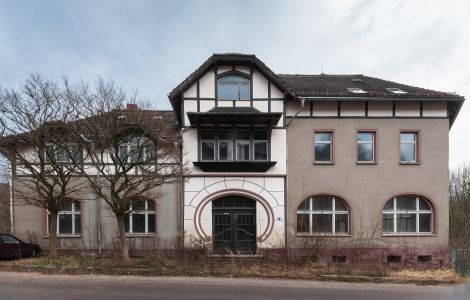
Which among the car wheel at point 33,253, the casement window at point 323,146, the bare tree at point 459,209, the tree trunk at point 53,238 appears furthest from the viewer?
the bare tree at point 459,209

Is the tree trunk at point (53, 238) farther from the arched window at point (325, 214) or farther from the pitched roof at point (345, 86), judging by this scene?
the pitched roof at point (345, 86)

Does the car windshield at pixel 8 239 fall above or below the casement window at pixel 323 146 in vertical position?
below

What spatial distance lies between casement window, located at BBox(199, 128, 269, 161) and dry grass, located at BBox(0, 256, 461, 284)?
4.82 meters

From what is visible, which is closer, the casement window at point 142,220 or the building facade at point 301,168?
the building facade at point 301,168

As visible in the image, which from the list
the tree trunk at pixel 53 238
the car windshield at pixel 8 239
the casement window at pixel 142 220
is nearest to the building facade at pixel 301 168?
the casement window at pixel 142 220

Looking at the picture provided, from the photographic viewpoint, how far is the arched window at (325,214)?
17453 millimetres

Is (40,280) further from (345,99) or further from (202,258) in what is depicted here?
(345,99)

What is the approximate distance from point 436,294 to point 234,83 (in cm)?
1134

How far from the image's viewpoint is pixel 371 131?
697 inches

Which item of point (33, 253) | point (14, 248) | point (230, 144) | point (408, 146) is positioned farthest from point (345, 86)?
point (14, 248)

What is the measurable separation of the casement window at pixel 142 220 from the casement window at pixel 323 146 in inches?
319

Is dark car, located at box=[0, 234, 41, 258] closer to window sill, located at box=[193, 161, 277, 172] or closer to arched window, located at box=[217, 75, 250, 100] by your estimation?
window sill, located at box=[193, 161, 277, 172]

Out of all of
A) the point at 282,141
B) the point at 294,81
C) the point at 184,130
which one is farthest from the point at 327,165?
the point at 184,130

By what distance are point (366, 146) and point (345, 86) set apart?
3.50 m
